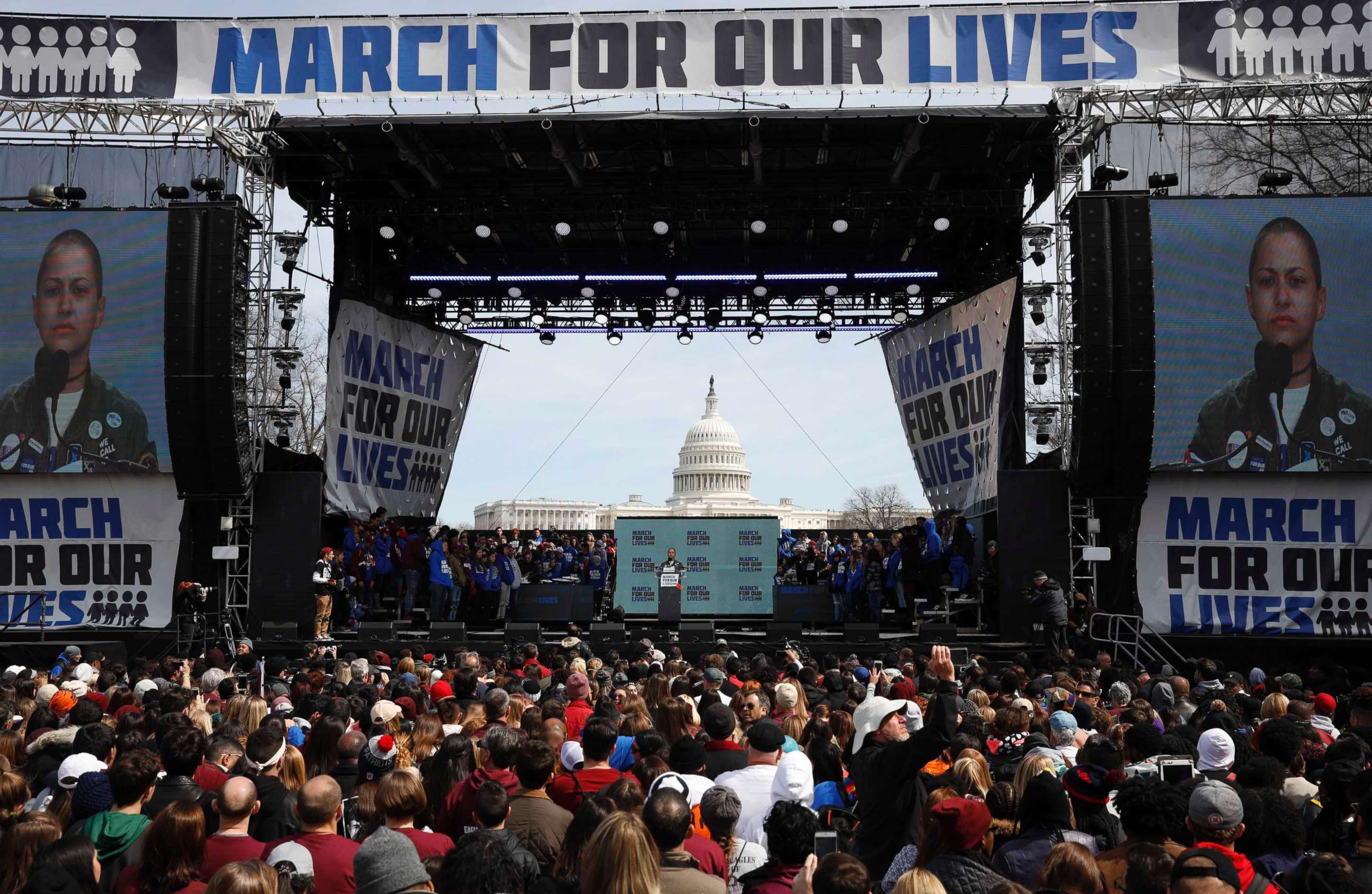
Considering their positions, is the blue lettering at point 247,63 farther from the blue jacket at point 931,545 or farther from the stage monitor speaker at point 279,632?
the blue jacket at point 931,545

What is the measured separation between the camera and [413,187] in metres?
24.6

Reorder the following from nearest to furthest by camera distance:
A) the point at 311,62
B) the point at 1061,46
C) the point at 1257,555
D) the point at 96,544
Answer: the point at 1257,555, the point at 1061,46, the point at 311,62, the point at 96,544

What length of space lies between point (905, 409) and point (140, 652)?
16027mm

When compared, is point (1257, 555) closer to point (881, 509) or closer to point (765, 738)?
point (765, 738)

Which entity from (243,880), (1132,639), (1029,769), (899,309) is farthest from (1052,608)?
(243,880)

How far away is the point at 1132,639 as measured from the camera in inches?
755

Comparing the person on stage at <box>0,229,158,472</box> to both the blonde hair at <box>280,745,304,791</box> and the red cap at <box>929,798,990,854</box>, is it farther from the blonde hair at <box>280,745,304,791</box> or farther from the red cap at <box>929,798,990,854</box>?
the red cap at <box>929,798,990,854</box>

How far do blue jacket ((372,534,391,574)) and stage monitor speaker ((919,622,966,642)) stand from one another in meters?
10.7

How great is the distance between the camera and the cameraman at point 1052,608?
18641mm

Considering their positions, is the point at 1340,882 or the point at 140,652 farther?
the point at 140,652

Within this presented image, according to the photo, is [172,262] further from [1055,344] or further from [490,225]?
[1055,344]

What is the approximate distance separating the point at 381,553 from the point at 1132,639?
45.9 ft

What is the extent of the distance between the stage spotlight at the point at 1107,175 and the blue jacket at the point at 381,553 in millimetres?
14655

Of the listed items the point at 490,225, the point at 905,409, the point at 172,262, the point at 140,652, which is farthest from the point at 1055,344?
the point at 140,652
